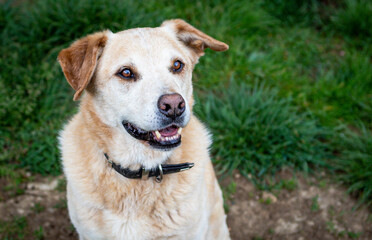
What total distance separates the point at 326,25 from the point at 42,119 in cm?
467

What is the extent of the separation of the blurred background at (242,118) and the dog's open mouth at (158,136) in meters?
1.67

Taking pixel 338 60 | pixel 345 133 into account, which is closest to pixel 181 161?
pixel 345 133

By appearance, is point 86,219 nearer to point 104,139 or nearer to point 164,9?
point 104,139

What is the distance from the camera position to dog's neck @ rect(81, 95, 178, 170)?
2453mm

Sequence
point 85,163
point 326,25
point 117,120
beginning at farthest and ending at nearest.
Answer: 1. point 326,25
2. point 85,163
3. point 117,120

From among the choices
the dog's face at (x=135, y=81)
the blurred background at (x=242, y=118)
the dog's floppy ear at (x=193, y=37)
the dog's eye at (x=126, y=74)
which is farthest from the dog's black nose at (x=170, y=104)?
the blurred background at (x=242, y=118)

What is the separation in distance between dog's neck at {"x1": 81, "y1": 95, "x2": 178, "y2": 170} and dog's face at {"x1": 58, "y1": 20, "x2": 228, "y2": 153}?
0.05m

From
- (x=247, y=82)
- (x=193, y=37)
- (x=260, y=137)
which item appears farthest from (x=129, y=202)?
(x=247, y=82)

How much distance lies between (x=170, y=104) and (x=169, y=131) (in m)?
0.29

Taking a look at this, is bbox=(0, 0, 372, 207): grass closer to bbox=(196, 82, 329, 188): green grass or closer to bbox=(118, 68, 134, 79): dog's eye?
bbox=(196, 82, 329, 188): green grass

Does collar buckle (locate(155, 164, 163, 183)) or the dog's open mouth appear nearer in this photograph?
the dog's open mouth

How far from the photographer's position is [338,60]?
16.9 ft

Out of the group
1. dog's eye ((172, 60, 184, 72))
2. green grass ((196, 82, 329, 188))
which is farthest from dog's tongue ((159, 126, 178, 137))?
green grass ((196, 82, 329, 188))

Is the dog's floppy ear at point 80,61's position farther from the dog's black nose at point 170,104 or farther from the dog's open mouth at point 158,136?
the dog's black nose at point 170,104
